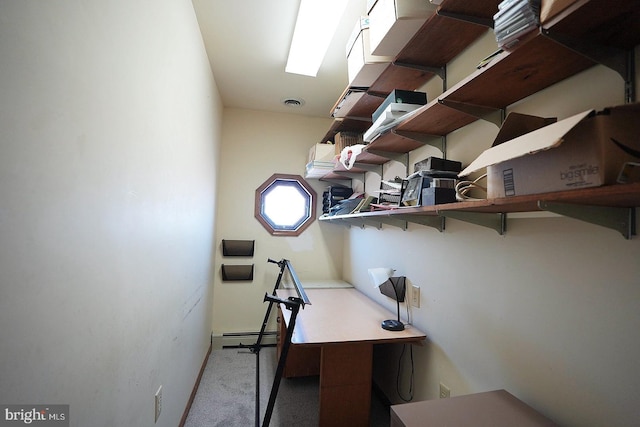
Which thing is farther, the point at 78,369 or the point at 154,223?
the point at 154,223

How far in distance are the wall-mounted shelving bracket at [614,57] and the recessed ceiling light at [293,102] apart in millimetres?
2674

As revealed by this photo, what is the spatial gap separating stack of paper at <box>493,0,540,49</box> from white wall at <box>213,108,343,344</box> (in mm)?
2831

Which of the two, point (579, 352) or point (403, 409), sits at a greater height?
point (579, 352)

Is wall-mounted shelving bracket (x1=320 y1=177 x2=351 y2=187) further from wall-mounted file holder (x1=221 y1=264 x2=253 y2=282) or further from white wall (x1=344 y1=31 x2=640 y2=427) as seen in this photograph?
white wall (x1=344 y1=31 x2=640 y2=427)

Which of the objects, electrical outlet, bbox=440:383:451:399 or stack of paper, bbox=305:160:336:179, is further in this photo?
stack of paper, bbox=305:160:336:179

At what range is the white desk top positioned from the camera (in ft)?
5.40

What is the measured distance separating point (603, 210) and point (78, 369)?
5.16ft

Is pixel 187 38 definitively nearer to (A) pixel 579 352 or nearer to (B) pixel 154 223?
(B) pixel 154 223

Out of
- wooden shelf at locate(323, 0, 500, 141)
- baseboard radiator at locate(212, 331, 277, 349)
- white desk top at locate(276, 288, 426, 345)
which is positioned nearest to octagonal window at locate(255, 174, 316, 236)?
white desk top at locate(276, 288, 426, 345)

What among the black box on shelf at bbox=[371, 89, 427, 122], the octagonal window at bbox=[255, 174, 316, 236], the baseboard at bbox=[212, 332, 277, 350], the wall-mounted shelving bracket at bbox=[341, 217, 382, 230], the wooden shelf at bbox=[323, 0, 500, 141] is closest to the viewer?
the wooden shelf at bbox=[323, 0, 500, 141]

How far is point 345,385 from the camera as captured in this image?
1735 mm

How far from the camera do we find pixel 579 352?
942mm

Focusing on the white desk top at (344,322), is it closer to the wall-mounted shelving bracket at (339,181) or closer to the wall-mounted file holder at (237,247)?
the wall-mounted file holder at (237,247)

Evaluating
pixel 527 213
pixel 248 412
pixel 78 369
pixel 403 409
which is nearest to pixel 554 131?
pixel 527 213
